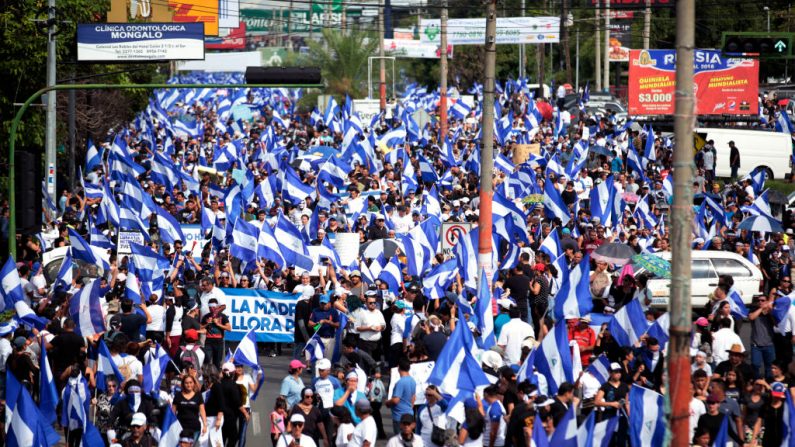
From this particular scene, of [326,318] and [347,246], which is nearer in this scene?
[326,318]

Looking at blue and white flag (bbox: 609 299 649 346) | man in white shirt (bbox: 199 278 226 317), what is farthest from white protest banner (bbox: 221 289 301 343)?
blue and white flag (bbox: 609 299 649 346)

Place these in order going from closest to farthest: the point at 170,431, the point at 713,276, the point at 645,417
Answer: the point at 645,417, the point at 170,431, the point at 713,276

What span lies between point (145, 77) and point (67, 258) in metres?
29.4

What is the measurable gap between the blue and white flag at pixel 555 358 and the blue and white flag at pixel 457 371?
2.30 feet

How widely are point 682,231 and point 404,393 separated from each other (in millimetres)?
4580

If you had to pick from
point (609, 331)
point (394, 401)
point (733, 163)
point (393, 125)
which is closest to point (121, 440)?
point (394, 401)

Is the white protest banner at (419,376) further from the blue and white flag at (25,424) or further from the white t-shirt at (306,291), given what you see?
the white t-shirt at (306,291)

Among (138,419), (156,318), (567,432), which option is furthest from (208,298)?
(567,432)

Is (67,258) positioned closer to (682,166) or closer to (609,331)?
(609,331)

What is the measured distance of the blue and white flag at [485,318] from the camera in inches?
635

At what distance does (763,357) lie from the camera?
17.1 meters

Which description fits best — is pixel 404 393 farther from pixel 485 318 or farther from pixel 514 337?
pixel 485 318

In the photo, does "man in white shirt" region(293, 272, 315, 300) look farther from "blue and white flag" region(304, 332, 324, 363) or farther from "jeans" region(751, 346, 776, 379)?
"jeans" region(751, 346, 776, 379)

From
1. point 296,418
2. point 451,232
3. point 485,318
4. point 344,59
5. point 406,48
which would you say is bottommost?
point 296,418
